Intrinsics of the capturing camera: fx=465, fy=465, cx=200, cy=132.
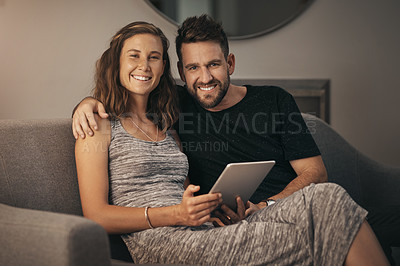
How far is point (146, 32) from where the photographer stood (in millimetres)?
1591

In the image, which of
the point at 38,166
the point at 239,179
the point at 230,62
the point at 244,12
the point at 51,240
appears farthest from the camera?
the point at 244,12

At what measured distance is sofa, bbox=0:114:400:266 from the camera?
96 centimetres

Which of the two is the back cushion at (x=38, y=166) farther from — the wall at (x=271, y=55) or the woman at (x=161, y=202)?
the wall at (x=271, y=55)

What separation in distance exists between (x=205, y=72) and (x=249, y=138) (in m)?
0.30

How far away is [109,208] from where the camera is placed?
1.32m

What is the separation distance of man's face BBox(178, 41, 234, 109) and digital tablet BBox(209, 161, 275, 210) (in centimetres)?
48

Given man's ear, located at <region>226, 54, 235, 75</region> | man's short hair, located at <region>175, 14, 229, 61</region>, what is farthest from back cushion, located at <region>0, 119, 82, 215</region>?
man's ear, located at <region>226, 54, 235, 75</region>

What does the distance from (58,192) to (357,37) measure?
1.99 m

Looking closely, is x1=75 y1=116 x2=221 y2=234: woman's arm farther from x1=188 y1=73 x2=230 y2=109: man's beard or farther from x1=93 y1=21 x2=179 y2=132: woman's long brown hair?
x1=188 y1=73 x2=230 y2=109: man's beard

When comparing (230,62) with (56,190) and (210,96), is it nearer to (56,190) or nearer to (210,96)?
(210,96)

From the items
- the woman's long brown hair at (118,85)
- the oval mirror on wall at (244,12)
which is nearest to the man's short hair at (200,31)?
the woman's long brown hair at (118,85)

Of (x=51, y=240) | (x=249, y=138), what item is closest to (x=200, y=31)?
(x=249, y=138)

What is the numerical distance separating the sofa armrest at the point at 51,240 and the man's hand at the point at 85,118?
0.37m

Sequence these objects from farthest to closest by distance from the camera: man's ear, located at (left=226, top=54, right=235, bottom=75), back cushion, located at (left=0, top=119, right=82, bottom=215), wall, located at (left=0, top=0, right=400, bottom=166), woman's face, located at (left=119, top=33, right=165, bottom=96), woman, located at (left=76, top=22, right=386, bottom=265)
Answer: wall, located at (left=0, top=0, right=400, bottom=166) → man's ear, located at (left=226, top=54, right=235, bottom=75) → woman's face, located at (left=119, top=33, right=165, bottom=96) → back cushion, located at (left=0, top=119, right=82, bottom=215) → woman, located at (left=76, top=22, right=386, bottom=265)
